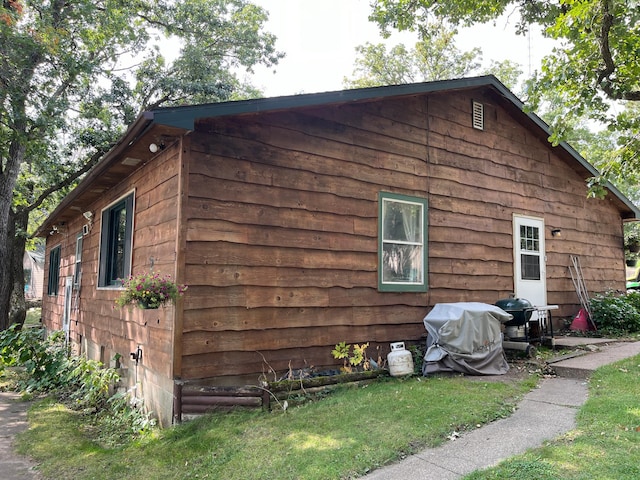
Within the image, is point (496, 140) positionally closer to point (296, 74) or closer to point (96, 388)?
point (96, 388)

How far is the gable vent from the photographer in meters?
7.96

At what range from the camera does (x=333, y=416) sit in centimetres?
433

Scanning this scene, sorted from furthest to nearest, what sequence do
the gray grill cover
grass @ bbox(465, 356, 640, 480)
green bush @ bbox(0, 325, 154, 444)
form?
the gray grill cover
green bush @ bbox(0, 325, 154, 444)
grass @ bbox(465, 356, 640, 480)

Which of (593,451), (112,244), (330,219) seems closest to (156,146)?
(330,219)

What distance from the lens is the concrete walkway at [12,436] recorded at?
423 centimetres

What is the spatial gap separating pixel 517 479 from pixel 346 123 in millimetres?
4724

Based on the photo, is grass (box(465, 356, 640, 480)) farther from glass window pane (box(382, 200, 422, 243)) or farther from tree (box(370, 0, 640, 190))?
tree (box(370, 0, 640, 190))

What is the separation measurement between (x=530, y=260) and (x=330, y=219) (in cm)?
484

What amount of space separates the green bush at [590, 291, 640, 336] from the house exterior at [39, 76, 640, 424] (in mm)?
431

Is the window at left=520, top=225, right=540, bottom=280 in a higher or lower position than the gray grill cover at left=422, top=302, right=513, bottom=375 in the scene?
higher

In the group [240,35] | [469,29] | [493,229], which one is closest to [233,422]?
[493,229]

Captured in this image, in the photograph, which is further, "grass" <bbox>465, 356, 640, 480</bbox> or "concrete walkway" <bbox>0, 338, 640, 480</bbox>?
"concrete walkway" <bbox>0, 338, 640, 480</bbox>

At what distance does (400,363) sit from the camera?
5684mm

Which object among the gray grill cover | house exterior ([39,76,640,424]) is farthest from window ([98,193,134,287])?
the gray grill cover
